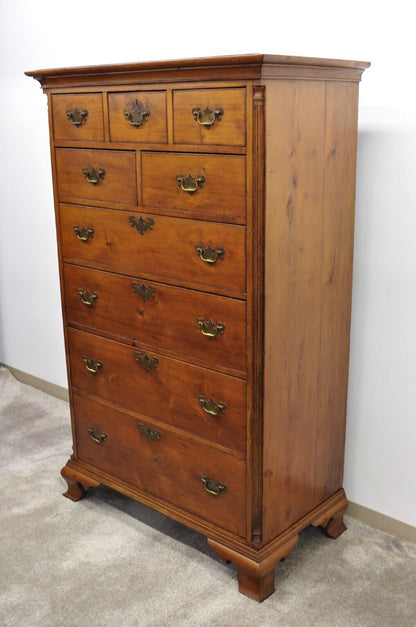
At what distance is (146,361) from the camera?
228 centimetres

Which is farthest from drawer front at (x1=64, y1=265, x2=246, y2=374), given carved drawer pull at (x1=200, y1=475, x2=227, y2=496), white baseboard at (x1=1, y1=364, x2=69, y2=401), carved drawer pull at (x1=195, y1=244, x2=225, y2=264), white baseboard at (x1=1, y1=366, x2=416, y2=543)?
white baseboard at (x1=1, y1=364, x2=69, y2=401)

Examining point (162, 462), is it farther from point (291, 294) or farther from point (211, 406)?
point (291, 294)

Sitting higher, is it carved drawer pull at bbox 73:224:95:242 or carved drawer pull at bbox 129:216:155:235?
carved drawer pull at bbox 129:216:155:235

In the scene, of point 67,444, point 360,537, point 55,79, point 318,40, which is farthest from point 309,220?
point 67,444

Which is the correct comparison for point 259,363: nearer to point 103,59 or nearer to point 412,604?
point 412,604

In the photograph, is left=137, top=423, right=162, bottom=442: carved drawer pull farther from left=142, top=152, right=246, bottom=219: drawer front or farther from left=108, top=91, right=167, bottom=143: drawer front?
left=108, top=91, right=167, bottom=143: drawer front

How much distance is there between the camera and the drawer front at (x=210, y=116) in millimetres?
1828

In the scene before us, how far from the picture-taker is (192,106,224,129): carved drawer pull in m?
1.87

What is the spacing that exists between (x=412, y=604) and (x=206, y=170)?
1.35 m

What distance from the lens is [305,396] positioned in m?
2.18

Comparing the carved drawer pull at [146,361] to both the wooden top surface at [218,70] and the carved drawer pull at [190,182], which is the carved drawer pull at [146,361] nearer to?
the carved drawer pull at [190,182]

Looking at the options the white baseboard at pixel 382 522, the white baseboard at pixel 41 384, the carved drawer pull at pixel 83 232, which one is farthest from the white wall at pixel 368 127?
the white baseboard at pixel 41 384

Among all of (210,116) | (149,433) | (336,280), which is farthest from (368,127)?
(149,433)

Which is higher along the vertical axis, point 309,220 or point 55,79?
point 55,79
